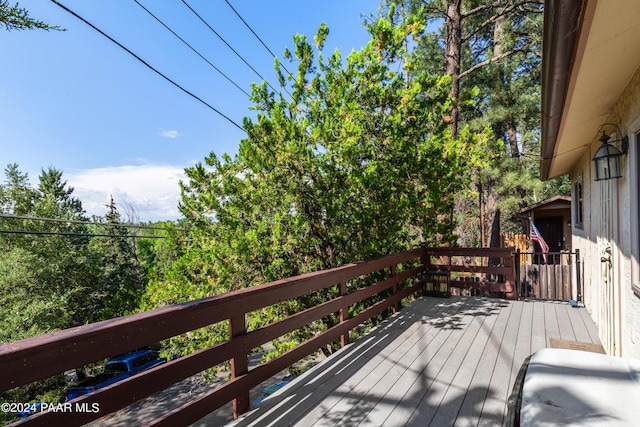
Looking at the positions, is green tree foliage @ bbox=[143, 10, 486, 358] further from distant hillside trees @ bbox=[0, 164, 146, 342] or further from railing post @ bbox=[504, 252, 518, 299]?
distant hillside trees @ bbox=[0, 164, 146, 342]

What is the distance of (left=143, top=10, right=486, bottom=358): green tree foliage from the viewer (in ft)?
16.4

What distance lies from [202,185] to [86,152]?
17.0 meters

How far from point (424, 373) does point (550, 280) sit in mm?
4256

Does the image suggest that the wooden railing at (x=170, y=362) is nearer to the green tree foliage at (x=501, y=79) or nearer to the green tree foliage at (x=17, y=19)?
the green tree foliage at (x=17, y=19)

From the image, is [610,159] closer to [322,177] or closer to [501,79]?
[322,177]

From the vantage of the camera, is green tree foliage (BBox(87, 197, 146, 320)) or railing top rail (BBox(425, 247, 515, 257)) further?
green tree foliage (BBox(87, 197, 146, 320))

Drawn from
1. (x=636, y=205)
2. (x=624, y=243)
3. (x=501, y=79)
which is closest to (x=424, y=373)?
(x=624, y=243)

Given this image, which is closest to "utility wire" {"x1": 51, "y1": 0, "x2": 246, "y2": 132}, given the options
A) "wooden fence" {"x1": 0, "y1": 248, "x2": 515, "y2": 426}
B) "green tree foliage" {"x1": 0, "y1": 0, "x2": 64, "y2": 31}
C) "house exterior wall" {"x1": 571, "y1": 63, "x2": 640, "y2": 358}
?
"green tree foliage" {"x1": 0, "y1": 0, "x2": 64, "y2": 31}

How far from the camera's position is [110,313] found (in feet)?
56.6

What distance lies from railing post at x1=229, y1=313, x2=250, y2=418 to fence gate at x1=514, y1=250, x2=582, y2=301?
206 inches

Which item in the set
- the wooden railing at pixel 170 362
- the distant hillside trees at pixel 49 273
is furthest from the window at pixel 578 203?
the distant hillside trees at pixel 49 273

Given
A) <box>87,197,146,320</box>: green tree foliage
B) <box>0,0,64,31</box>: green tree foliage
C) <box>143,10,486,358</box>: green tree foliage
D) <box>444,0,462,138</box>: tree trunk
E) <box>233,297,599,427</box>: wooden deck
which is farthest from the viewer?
<box>87,197,146,320</box>: green tree foliage

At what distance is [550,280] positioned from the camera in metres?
5.80

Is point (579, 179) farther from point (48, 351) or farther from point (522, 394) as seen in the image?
point (48, 351)
